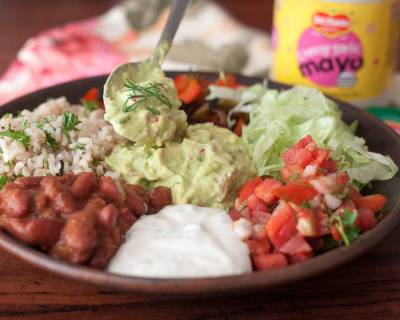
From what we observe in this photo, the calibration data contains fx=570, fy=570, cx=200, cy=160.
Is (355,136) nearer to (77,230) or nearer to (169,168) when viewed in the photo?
(169,168)

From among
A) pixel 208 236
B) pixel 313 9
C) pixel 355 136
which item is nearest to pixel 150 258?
pixel 208 236

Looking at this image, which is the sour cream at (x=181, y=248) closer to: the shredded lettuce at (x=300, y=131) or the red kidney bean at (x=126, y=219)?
the red kidney bean at (x=126, y=219)

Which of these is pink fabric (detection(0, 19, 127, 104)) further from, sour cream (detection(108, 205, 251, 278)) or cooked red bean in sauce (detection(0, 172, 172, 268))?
sour cream (detection(108, 205, 251, 278))

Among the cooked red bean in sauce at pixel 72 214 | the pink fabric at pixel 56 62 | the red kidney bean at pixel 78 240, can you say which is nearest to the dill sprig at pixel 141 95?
the cooked red bean in sauce at pixel 72 214

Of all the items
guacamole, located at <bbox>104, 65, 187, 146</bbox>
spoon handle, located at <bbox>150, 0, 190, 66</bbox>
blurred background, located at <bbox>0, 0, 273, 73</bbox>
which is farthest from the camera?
blurred background, located at <bbox>0, 0, 273, 73</bbox>

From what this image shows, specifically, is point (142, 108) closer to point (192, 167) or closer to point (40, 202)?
point (192, 167)

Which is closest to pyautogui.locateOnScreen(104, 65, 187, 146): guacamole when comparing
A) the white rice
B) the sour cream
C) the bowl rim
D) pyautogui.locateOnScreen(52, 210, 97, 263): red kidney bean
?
the white rice
